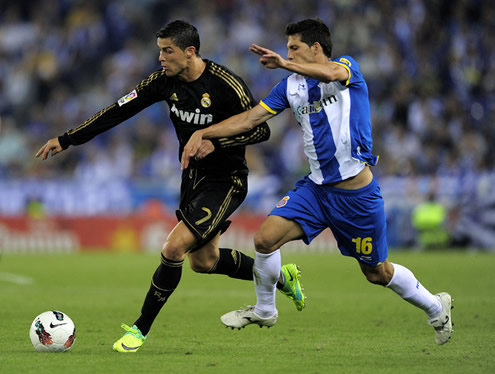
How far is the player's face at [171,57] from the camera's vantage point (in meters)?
6.86

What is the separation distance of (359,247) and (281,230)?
623mm

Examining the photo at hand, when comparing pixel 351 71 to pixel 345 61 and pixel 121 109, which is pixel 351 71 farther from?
pixel 121 109

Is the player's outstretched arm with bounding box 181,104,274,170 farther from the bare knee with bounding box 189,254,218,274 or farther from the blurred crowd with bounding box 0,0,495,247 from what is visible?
the blurred crowd with bounding box 0,0,495,247

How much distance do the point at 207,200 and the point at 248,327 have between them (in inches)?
76.0

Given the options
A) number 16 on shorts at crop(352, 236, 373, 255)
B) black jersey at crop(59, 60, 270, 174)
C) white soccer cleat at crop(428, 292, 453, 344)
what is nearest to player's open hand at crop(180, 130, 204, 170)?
black jersey at crop(59, 60, 270, 174)

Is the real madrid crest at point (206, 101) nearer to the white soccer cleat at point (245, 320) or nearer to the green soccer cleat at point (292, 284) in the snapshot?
the green soccer cleat at point (292, 284)

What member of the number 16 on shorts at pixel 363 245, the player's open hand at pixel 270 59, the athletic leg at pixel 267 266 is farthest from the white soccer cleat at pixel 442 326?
the player's open hand at pixel 270 59

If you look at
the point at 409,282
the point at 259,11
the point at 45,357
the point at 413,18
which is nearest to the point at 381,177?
the point at 413,18

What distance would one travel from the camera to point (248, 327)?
27.6ft

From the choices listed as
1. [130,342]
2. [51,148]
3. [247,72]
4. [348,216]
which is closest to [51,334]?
[130,342]

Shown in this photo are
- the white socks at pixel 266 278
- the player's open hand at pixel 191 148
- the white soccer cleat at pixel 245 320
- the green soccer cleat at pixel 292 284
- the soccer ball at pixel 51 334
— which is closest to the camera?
the soccer ball at pixel 51 334

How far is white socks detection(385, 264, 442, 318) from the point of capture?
22.2 feet

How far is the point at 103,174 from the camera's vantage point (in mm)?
21609

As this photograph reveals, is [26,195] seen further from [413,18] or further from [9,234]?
[413,18]
